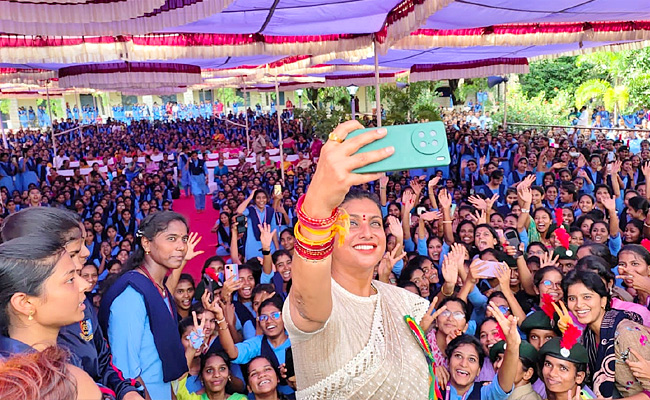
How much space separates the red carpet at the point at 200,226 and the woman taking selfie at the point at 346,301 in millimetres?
4903

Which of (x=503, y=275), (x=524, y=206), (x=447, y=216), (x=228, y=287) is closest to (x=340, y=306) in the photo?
(x=228, y=287)

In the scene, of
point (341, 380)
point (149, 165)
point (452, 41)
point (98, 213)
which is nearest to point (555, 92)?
point (149, 165)

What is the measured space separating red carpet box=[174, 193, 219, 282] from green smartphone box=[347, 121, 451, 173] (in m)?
5.33

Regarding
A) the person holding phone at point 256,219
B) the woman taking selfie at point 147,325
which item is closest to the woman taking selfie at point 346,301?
the woman taking selfie at point 147,325

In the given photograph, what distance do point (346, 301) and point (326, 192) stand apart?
41 centimetres

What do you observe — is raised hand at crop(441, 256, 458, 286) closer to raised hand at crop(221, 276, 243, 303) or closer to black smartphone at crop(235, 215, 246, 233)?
raised hand at crop(221, 276, 243, 303)

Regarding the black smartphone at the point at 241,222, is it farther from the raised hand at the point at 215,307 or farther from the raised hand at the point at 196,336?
the raised hand at the point at 196,336

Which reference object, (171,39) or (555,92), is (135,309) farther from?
(555,92)

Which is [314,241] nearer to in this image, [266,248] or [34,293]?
[34,293]

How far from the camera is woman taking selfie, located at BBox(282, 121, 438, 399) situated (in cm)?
92

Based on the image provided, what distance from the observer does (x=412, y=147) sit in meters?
0.92

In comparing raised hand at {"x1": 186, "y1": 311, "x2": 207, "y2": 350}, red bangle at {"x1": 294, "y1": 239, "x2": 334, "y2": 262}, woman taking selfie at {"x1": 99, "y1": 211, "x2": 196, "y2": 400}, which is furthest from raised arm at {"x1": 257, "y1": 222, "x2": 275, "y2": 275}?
red bangle at {"x1": 294, "y1": 239, "x2": 334, "y2": 262}

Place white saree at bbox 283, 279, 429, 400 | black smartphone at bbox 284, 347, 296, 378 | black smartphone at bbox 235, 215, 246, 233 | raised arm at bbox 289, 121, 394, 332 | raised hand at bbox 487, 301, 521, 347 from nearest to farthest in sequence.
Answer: raised arm at bbox 289, 121, 394, 332, white saree at bbox 283, 279, 429, 400, raised hand at bbox 487, 301, 521, 347, black smartphone at bbox 284, 347, 296, 378, black smartphone at bbox 235, 215, 246, 233

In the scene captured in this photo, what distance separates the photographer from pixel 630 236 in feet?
14.6
